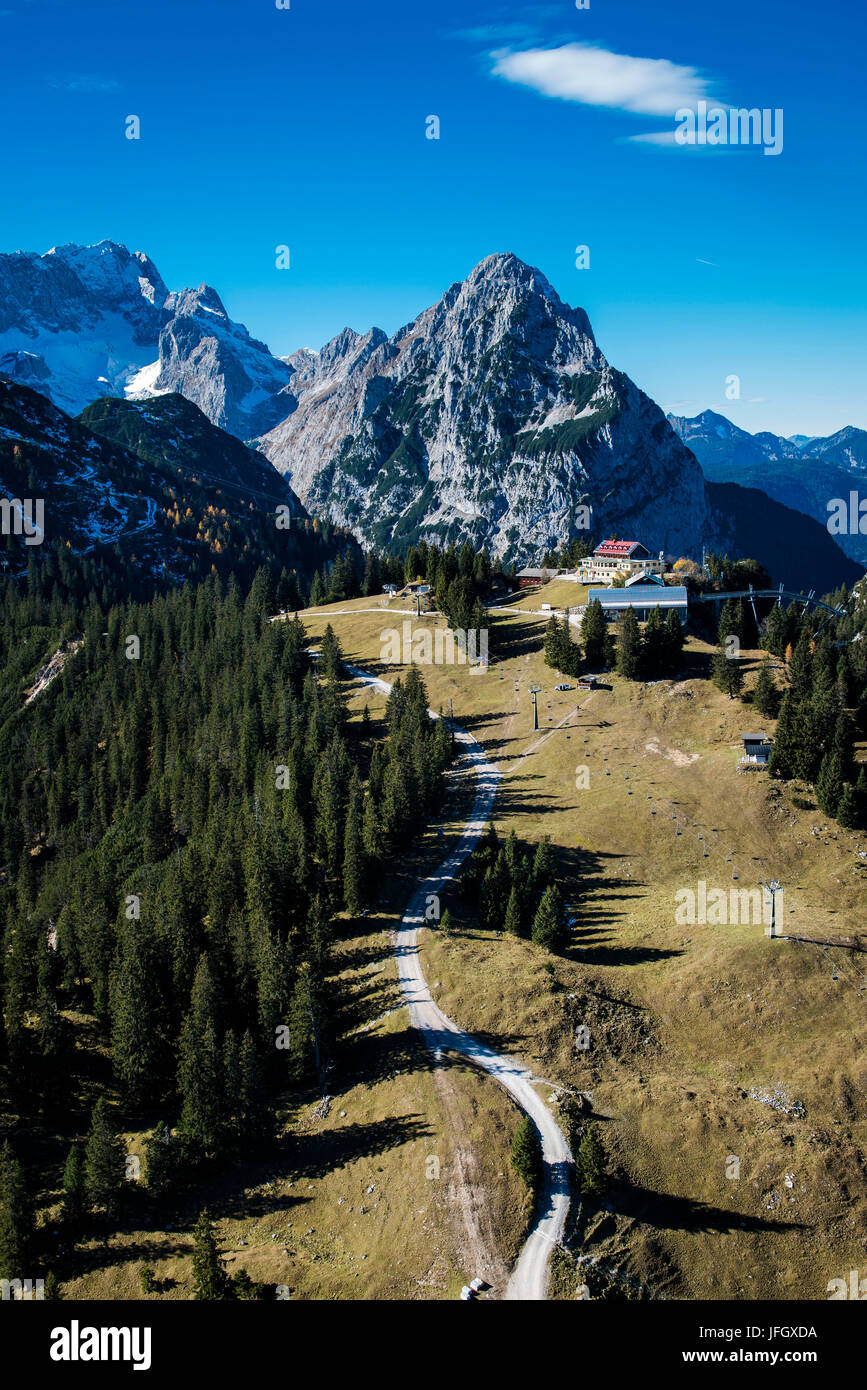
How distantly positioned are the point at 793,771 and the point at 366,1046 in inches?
2268

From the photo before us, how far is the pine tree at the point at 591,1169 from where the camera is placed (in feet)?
170

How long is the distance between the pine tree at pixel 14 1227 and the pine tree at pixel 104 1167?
4.15m

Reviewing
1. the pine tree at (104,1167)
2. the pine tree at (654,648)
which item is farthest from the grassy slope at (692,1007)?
the pine tree at (104,1167)

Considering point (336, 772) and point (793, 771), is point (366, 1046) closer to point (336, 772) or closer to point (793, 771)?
point (336, 772)

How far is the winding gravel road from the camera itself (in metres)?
48.8

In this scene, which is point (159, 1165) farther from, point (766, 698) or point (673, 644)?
point (673, 644)

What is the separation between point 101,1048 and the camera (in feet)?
265

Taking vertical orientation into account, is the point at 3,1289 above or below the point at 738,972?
below

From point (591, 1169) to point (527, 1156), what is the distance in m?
3.93

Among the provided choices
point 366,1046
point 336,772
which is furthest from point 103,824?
point 366,1046

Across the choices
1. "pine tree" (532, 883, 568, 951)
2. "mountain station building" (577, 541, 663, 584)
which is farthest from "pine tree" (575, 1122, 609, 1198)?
"mountain station building" (577, 541, 663, 584)

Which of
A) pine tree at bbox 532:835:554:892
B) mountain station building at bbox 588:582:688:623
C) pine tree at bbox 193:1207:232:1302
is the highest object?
mountain station building at bbox 588:582:688:623

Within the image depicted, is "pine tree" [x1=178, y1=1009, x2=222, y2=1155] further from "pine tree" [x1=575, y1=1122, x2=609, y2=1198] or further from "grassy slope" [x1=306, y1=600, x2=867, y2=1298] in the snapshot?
"pine tree" [x1=575, y1=1122, x2=609, y2=1198]

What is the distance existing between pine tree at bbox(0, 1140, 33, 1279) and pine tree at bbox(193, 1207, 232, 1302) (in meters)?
13.5
